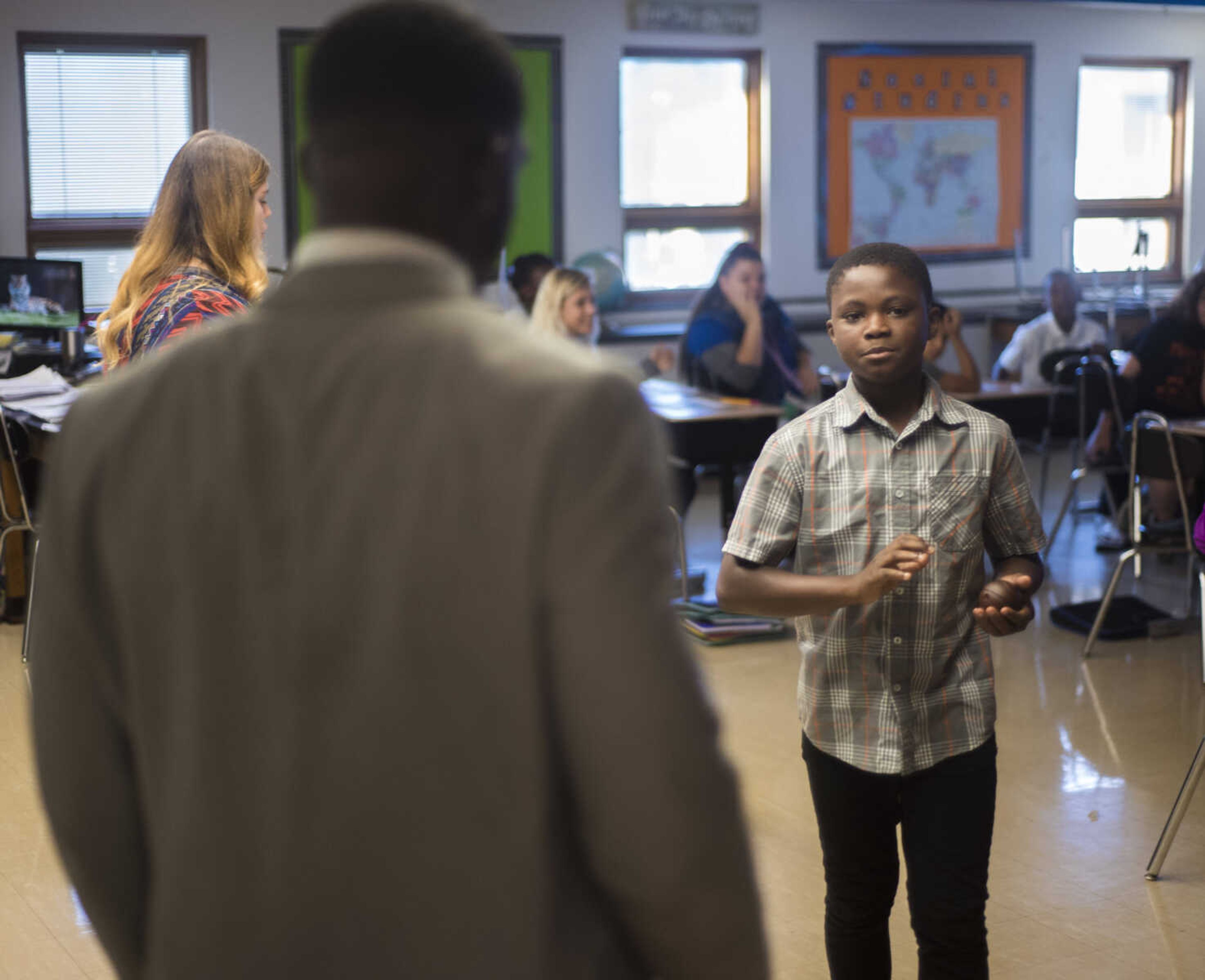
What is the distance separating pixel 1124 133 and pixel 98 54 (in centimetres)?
662

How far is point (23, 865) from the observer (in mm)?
3195

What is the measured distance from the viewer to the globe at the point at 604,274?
7.98 m

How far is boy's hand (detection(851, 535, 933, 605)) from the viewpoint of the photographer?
1697mm

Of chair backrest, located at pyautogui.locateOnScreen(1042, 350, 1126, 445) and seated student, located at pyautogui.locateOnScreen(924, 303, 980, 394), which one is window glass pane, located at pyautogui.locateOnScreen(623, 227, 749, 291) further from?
chair backrest, located at pyautogui.locateOnScreen(1042, 350, 1126, 445)

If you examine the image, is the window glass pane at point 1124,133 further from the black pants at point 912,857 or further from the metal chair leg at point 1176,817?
the black pants at point 912,857

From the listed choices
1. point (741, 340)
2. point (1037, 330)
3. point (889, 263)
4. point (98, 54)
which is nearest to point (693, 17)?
point (1037, 330)

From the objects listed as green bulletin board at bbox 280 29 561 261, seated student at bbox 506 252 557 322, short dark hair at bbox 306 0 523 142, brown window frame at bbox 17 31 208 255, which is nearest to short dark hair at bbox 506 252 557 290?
seated student at bbox 506 252 557 322

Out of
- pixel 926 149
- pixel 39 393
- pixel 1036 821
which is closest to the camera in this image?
pixel 1036 821

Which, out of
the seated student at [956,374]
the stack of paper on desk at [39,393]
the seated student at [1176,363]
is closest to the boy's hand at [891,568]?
the seated student at [956,374]

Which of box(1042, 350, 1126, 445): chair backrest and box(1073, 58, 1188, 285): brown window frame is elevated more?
box(1073, 58, 1188, 285): brown window frame

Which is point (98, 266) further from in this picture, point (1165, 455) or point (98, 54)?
point (1165, 455)

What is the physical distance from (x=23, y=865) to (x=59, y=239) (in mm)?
4881

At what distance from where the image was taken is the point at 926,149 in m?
9.04

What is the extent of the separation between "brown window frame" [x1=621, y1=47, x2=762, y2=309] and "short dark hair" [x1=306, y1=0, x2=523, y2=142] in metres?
7.62
